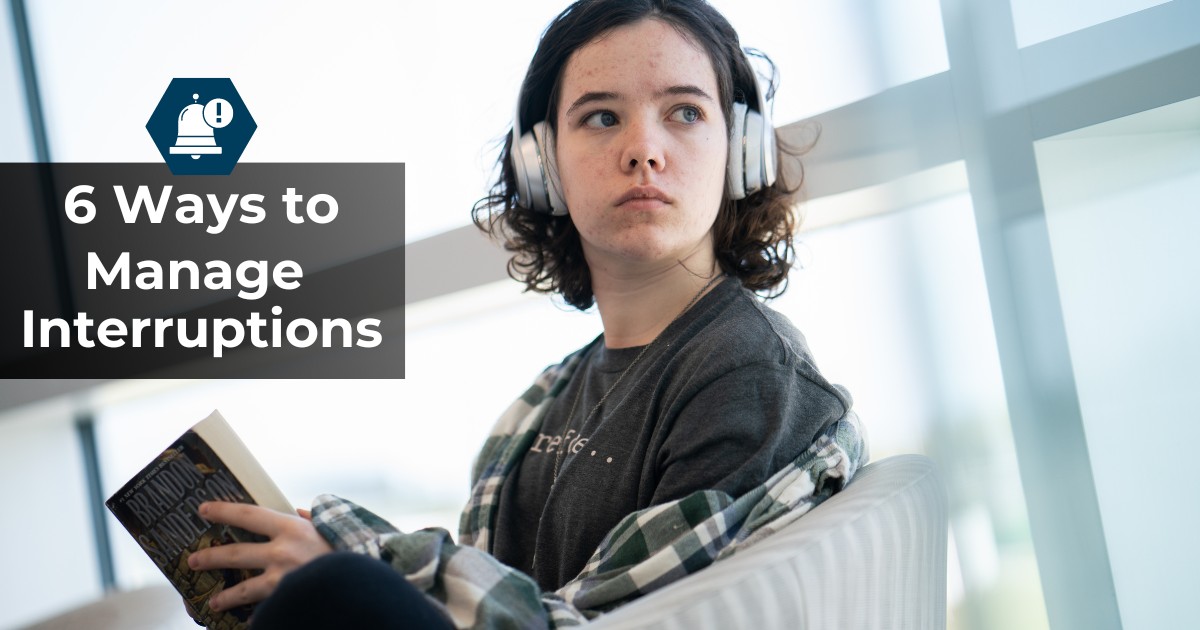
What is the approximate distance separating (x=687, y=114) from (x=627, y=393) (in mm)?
355

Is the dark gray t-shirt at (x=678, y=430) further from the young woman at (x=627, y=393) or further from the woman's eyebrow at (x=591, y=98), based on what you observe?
the woman's eyebrow at (x=591, y=98)

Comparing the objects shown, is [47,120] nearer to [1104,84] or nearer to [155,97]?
[155,97]

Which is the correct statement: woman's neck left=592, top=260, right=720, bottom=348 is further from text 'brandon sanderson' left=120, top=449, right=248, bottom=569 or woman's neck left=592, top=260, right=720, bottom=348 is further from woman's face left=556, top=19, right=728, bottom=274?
text 'brandon sanderson' left=120, top=449, right=248, bottom=569

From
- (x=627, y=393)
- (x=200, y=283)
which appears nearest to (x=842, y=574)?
(x=627, y=393)

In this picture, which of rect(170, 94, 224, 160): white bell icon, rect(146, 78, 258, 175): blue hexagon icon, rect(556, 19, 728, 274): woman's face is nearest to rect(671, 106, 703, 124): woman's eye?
rect(556, 19, 728, 274): woman's face

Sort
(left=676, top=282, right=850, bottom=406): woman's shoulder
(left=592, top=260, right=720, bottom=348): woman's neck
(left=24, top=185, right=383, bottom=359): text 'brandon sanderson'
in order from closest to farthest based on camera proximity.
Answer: (left=676, top=282, right=850, bottom=406): woman's shoulder → (left=592, top=260, right=720, bottom=348): woman's neck → (left=24, top=185, right=383, bottom=359): text 'brandon sanderson'

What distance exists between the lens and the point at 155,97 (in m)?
2.63

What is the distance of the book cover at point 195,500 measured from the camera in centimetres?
82

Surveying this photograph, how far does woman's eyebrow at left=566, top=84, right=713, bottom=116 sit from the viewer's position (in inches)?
43.3

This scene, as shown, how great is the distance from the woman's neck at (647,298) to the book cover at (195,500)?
52cm

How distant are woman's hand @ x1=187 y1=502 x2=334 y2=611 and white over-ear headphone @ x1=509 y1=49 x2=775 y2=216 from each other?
1.89 ft

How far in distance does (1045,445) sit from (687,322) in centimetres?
58

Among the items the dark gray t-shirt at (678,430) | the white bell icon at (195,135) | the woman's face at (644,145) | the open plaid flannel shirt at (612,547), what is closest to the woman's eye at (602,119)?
the woman's face at (644,145)

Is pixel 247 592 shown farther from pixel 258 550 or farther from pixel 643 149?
pixel 643 149
